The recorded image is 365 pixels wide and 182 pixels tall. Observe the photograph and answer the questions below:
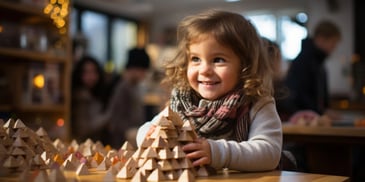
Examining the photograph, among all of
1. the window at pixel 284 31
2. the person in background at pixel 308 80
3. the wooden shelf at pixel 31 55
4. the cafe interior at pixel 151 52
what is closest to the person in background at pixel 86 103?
the cafe interior at pixel 151 52

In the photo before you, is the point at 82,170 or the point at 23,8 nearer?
the point at 82,170

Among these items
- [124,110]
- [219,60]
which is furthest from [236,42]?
[124,110]

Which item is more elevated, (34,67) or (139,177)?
(139,177)

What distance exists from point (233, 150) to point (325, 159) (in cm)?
88

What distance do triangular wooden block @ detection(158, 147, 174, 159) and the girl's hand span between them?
0.04 meters

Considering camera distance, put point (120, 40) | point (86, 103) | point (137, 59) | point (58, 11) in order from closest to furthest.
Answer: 1. point (58, 11)
2. point (86, 103)
3. point (137, 59)
4. point (120, 40)

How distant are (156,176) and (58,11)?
2.81 m

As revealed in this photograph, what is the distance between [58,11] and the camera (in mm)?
3273

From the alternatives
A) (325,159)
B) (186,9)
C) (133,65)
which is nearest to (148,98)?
(133,65)

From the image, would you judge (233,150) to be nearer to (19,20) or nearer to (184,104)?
(184,104)

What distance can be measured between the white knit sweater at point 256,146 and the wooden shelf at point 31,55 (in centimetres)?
218

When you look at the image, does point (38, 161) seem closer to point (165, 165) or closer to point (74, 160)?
point (74, 160)

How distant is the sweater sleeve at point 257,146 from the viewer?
86 centimetres

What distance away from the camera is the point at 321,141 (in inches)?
61.0
